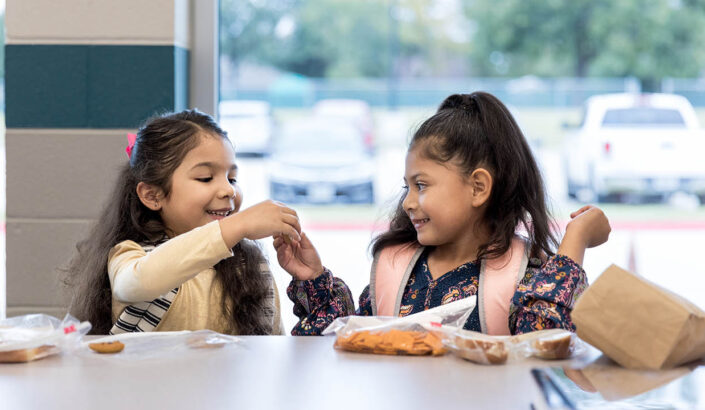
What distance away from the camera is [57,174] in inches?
91.1

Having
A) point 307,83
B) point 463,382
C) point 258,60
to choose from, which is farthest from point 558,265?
point 307,83

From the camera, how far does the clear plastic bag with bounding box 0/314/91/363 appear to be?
3.88ft

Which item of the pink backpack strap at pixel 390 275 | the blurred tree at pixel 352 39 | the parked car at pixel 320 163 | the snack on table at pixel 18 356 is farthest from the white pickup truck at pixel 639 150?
the snack on table at pixel 18 356

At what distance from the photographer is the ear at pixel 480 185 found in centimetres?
173

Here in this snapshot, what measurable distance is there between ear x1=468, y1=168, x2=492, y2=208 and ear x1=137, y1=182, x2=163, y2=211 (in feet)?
2.21

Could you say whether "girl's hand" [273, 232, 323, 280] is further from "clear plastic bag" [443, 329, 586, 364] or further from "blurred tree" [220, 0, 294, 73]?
"blurred tree" [220, 0, 294, 73]

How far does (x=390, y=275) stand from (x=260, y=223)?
44 cm

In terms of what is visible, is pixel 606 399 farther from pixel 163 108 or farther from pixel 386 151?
pixel 386 151

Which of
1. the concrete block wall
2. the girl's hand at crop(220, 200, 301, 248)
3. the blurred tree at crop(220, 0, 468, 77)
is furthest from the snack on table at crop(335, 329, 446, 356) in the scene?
the blurred tree at crop(220, 0, 468, 77)

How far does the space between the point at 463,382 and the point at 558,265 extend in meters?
0.51

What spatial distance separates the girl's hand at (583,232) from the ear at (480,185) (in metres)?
0.21

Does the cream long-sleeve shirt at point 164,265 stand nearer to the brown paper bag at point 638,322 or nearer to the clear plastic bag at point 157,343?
the clear plastic bag at point 157,343

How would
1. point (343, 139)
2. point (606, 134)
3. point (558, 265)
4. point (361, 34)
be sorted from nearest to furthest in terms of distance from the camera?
point (558, 265), point (606, 134), point (343, 139), point (361, 34)

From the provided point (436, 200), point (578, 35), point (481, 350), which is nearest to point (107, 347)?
point (481, 350)
